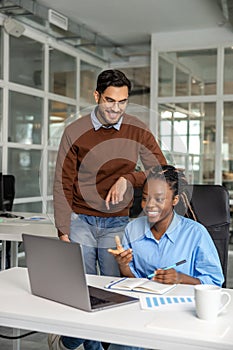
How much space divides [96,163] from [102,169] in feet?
0.11

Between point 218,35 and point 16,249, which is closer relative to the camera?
point 16,249

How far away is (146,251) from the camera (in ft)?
6.03

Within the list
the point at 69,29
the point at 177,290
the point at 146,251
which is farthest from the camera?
the point at 69,29

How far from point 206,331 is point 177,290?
1.34 feet

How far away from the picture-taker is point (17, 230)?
323 cm

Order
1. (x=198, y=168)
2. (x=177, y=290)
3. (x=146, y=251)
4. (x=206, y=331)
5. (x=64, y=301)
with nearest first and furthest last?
(x=206, y=331), (x=64, y=301), (x=177, y=290), (x=146, y=251), (x=198, y=168)

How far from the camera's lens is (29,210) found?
20.7 ft

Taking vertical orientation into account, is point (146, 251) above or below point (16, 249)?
above

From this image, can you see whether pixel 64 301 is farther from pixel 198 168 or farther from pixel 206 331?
pixel 198 168

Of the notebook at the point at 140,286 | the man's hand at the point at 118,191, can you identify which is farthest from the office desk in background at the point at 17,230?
the notebook at the point at 140,286

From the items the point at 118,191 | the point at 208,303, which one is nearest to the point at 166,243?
the point at 118,191

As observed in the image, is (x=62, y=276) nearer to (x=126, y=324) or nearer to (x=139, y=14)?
(x=126, y=324)

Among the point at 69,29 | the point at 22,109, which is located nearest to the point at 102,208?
the point at 22,109

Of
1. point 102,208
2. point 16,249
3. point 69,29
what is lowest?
point 16,249
